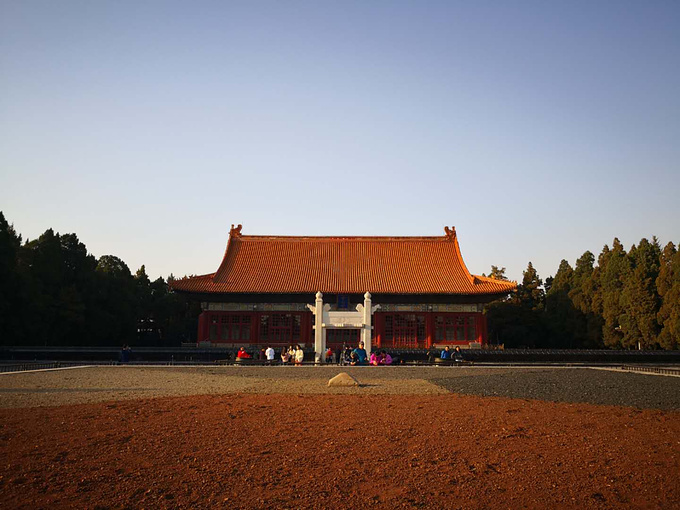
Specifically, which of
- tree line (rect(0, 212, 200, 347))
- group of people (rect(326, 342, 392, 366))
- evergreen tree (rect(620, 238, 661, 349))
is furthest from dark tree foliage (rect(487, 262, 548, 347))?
tree line (rect(0, 212, 200, 347))

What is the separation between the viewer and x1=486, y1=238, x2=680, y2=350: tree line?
35.9 metres

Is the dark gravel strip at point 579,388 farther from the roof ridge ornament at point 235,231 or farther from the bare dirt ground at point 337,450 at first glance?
the roof ridge ornament at point 235,231

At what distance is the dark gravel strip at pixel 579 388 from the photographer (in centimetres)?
1201

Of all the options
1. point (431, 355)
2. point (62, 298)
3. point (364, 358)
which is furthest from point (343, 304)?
point (62, 298)

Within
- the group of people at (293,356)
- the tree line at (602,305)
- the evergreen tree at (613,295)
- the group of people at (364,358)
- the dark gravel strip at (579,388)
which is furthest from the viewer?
the evergreen tree at (613,295)

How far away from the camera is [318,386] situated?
48.1 feet

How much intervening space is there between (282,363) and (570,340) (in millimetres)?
27960

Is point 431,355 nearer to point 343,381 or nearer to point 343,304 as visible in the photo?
point 343,304

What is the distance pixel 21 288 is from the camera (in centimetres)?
3262

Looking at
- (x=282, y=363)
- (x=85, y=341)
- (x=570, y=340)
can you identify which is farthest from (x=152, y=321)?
(x=570, y=340)

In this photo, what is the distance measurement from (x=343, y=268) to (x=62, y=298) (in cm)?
1838

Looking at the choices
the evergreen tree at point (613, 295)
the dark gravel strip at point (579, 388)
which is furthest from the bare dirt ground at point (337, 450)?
the evergreen tree at point (613, 295)

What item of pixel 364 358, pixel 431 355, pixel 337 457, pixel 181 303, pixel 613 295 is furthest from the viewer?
pixel 181 303

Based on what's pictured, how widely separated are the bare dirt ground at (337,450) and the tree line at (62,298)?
22.9 metres
